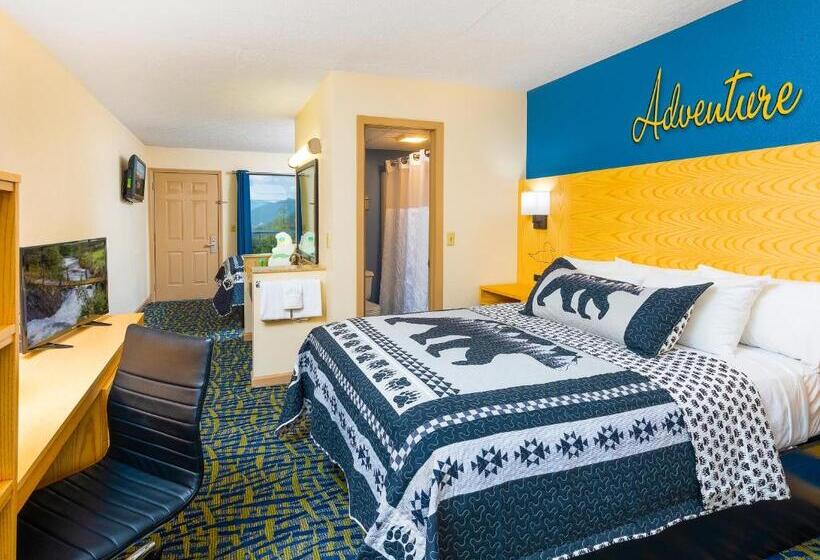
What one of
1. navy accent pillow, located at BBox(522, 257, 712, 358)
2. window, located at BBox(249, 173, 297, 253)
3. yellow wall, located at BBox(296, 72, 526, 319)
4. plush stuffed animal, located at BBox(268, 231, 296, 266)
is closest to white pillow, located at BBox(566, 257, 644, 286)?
navy accent pillow, located at BBox(522, 257, 712, 358)

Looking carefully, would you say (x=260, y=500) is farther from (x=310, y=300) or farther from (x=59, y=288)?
(x=310, y=300)

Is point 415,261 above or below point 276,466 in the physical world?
above

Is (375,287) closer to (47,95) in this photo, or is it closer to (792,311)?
(47,95)

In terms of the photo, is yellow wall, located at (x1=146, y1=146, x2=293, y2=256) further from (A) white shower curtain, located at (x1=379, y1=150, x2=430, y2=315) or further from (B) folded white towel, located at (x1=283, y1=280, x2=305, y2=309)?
(B) folded white towel, located at (x1=283, y1=280, x2=305, y2=309)

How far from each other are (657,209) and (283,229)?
6315 millimetres

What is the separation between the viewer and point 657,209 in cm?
307

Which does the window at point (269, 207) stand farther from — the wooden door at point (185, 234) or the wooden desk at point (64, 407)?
the wooden desk at point (64, 407)

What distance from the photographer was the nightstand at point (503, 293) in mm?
3865

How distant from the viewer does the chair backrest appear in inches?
65.3

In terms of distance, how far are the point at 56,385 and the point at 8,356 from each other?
42.2 inches

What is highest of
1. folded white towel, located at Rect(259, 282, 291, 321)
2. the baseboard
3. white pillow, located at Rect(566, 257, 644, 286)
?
white pillow, located at Rect(566, 257, 644, 286)

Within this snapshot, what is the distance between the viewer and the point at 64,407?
170cm

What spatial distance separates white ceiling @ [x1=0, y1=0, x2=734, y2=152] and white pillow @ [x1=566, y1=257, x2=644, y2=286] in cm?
139

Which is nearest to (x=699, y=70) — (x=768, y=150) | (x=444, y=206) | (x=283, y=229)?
(x=768, y=150)
